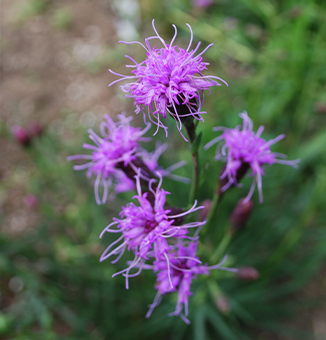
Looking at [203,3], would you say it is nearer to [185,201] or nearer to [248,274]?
[185,201]

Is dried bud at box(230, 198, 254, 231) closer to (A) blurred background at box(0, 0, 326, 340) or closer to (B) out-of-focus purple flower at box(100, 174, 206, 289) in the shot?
(A) blurred background at box(0, 0, 326, 340)

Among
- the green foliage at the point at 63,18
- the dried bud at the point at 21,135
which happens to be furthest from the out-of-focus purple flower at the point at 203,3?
the green foliage at the point at 63,18

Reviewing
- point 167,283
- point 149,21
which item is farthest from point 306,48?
point 167,283

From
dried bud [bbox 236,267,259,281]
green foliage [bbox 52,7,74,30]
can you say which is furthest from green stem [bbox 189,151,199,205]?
green foliage [bbox 52,7,74,30]

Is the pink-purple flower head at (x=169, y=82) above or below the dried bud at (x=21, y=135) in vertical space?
above

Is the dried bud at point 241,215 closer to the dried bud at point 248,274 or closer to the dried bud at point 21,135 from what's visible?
the dried bud at point 248,274

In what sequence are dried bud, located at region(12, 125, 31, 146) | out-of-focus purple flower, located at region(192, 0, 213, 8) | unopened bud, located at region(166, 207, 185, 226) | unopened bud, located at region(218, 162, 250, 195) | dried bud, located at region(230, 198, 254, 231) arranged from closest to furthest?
unopened bud, located at region(166, 207, 185, 226) < unopened bud, located at region(218, 162, 250, 195) < dried bud, located at region(230, 198, 254, 231) < dried bud, located at region(12, 125, 31, 146) < out-of-focus purple flower, located at region(192, 0, 213, 8)

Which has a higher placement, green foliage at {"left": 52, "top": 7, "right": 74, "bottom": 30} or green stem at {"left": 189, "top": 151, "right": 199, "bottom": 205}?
green stem at {"left": 189, "top": 151, "right": 199, "bottom": 205}

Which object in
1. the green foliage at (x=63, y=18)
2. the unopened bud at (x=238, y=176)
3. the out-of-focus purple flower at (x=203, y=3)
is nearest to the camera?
the unopened bud at (x=238, y=176)
